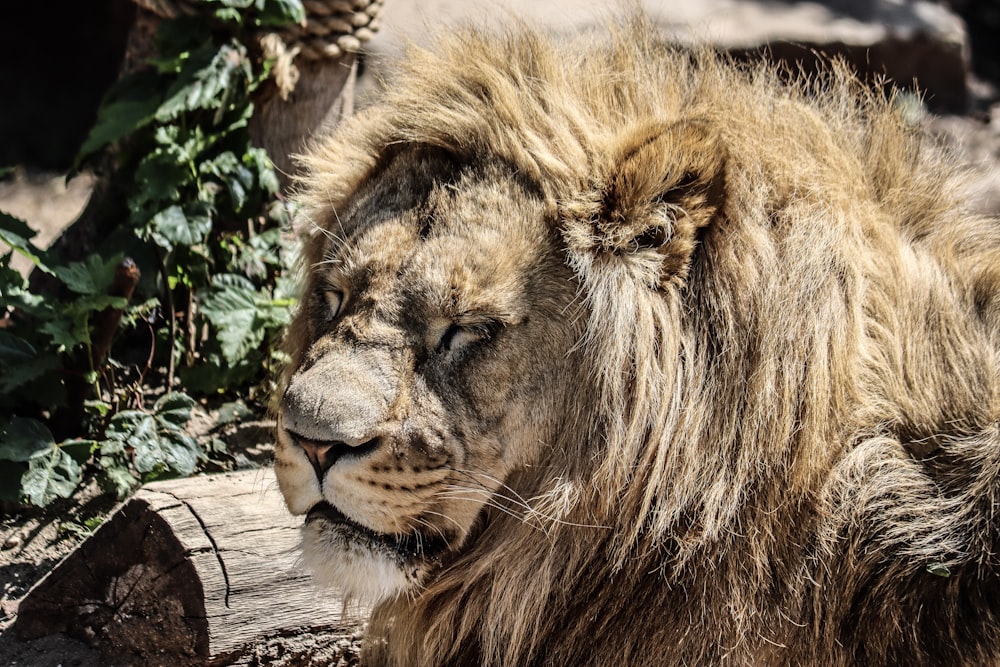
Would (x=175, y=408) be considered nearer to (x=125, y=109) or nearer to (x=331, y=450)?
(x=125, y=109)

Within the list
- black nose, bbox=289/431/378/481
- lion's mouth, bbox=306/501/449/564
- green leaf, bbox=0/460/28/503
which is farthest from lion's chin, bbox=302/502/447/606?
green leaf, bbox=0/460/28/503

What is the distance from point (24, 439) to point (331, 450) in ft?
4.98

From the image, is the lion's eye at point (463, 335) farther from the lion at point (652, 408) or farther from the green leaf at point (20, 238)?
Answer: the green leaf at point (20, 238)

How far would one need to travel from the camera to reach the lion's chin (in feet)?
7.70

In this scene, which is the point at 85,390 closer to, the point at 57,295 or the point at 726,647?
the point at 57,295

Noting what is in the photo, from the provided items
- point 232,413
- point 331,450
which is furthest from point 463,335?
point 232,413

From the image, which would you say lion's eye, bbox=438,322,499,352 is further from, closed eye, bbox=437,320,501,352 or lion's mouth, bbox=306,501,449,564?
lion's mouth, bbox=306,501,449,564

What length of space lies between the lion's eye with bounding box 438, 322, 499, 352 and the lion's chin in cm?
42

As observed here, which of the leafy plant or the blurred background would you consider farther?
Result: the blurred background

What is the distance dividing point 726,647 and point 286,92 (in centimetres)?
261

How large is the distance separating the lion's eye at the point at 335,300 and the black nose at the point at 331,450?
379 mm

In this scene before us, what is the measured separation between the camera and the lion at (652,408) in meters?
2.33

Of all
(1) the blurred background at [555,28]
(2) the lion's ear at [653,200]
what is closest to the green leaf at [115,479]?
(2) the lion's ear at [653,200]

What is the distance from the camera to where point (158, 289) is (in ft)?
12.9
